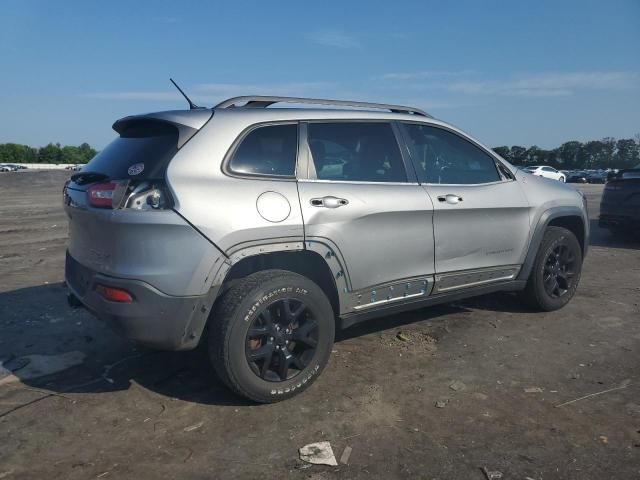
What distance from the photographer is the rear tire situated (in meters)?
4.94

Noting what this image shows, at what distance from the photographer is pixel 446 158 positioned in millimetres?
4395

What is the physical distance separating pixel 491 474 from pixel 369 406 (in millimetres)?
894

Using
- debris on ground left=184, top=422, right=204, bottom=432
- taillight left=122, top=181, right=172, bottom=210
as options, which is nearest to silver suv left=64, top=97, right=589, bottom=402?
taillight left=122, top=181, right=172, bottom=210

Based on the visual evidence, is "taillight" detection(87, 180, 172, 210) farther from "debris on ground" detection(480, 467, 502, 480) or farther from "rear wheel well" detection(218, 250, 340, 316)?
"debris on ground" detection(480, 467, 502, 480)

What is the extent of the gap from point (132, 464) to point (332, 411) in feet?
3.78

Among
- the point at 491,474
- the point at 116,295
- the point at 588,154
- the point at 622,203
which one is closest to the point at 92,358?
the point at 116,295

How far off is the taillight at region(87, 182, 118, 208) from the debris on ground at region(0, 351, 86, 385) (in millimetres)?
1473

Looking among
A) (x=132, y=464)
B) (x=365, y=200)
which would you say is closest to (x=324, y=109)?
(x=365, y=200)

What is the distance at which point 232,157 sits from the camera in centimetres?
324

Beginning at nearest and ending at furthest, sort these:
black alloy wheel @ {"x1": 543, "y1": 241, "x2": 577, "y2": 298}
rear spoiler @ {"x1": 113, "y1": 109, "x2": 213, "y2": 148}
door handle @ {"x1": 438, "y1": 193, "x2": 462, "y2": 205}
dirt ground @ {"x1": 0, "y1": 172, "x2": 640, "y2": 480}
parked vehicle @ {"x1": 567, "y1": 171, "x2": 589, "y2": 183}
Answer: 1. dirt ground @ {"x1": 0, "y1": 172, "x2": 640, "y2": 480}
2. rear spoiler @ {"x1": 113, "y1": 109, "x2": 213, "y2": 148}
3. door handle @ {"x1": 438, "y1": 193, "x2": 462, "y2": 205}
4. black alloy wheel @ {"x1": 543, "y1": 241, "x2": 577, "y2": 298}
5. parked vehicle @ {"x1": 567, "y1": 171, "x2": 589, "y2": 183}

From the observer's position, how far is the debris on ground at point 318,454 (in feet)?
8.90

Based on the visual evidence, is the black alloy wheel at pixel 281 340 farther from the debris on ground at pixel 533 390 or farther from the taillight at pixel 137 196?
the debris on ground at pixel 533 390

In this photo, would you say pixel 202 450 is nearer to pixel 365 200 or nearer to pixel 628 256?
pixel 365 200

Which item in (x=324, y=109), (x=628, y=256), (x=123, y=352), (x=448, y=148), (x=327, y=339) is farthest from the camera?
(x=628, y=256)
